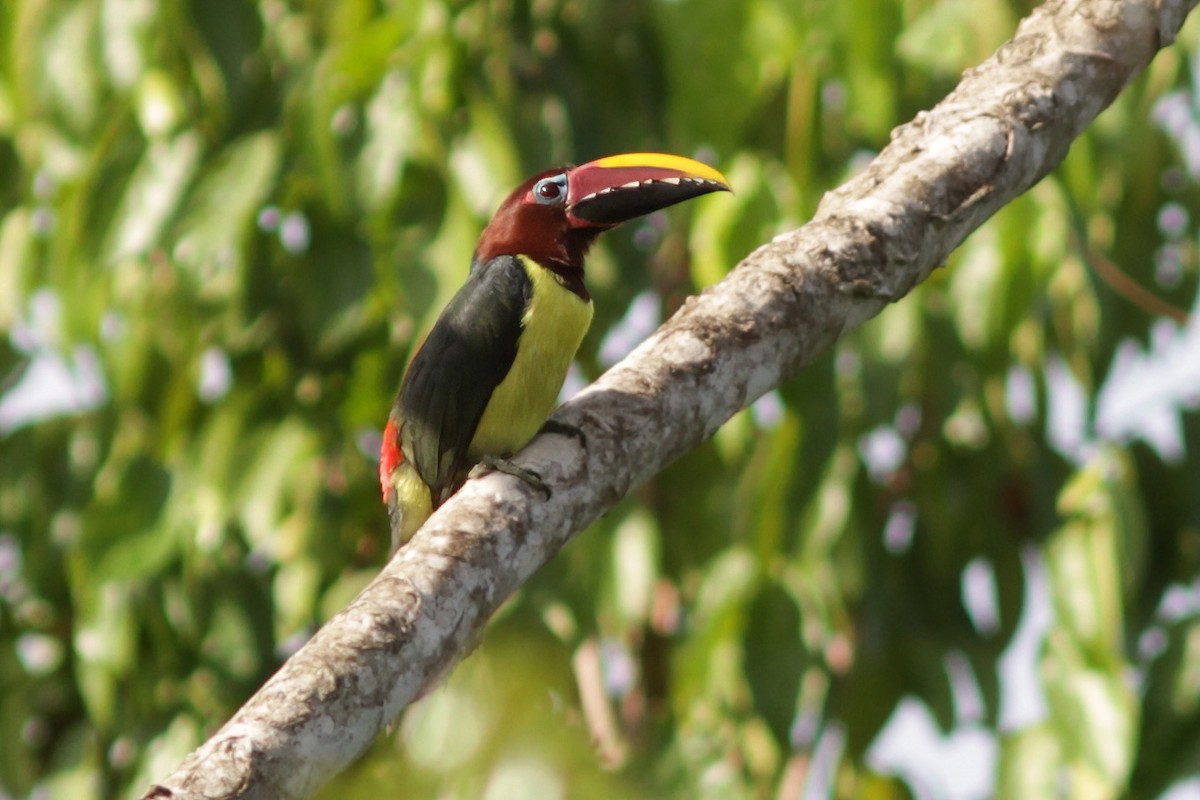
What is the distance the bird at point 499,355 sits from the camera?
3.32 m

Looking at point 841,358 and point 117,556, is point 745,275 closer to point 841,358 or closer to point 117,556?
point 841,358

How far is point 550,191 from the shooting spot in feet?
11.8

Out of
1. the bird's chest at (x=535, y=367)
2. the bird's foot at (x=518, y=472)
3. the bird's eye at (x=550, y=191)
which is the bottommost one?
Answer: the bird's foot at (x=518, y=472)

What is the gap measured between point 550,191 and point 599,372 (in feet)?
1.89

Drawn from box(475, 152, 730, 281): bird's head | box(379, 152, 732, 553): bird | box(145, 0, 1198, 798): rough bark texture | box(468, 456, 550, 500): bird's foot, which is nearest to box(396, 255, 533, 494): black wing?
box(379, 152, 732, 553): bird

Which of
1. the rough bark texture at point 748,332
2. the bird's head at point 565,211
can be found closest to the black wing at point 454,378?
the bird's head at point 565,211

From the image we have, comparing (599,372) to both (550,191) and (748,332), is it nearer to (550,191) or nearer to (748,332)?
(550,191)

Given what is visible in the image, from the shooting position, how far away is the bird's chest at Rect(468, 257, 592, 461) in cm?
330

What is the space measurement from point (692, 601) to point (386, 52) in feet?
5.15

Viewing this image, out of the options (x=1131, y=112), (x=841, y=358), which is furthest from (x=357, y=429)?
(x=1131, y=112)

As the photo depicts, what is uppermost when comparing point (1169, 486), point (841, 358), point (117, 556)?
point (117, 556)

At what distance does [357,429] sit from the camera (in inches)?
160

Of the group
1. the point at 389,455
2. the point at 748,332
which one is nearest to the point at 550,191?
the point at 389,455

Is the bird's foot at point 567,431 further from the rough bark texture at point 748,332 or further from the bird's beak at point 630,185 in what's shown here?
the bird's beak at point 630,185
